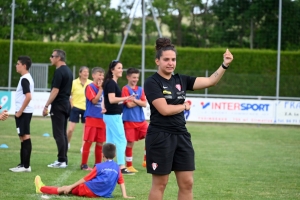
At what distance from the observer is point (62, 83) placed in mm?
11812

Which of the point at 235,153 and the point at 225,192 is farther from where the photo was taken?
the point at 235,153

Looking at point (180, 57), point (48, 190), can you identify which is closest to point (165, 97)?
point (48, 190)

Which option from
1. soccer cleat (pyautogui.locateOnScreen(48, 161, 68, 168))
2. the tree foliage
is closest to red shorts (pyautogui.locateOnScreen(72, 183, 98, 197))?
soccer cleat (pyautogui.locateOnScreen(48, 161, 68, 168))

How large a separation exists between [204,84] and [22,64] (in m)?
5.05

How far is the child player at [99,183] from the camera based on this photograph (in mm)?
8609

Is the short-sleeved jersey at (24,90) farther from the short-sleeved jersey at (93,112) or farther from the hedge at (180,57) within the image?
the hedge at (180,57)

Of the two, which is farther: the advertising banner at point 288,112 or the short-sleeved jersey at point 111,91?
the advertising banner at point 288,112

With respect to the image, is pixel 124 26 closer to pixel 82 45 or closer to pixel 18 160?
pixel 82 45

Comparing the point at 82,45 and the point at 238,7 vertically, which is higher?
the point at 238,7

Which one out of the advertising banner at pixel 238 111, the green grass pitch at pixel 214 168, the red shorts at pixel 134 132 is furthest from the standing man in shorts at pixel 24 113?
the advertising banner at pixel 238 111

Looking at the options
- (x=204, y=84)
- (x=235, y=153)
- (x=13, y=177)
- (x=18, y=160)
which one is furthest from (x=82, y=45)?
(x=204, y=84)

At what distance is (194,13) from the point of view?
39.9 m

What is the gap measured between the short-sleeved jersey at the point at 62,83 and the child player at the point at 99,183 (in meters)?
3.32

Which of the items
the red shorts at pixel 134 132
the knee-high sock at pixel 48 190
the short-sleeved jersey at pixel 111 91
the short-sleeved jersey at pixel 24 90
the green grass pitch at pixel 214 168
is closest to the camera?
the knee-high sock at pixel 48 190
